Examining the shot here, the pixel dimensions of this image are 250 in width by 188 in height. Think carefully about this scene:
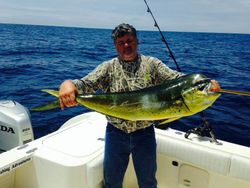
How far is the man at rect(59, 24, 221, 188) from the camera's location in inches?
106

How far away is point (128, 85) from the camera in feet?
9.14

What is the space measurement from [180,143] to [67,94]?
1680 mm

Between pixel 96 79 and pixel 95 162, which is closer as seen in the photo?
pixel 96 79

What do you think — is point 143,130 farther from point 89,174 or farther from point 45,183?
point 45,183

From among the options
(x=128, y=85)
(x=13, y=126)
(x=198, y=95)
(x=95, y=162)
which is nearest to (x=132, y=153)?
(x=95, y=162)

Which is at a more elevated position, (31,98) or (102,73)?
(102,73)

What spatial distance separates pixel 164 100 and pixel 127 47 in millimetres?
726

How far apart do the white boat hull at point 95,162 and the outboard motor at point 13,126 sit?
1.43 m

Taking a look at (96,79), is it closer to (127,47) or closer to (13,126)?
(127,47)

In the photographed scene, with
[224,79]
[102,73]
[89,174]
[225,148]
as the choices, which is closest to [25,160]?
[89,174]

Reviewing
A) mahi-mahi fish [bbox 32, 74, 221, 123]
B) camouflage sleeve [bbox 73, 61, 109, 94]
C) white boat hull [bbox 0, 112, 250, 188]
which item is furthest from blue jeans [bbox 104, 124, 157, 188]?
mahi-mahi fish [bbox 32, 74, 221, 123]

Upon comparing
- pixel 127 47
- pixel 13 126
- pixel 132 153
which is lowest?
pixel 13 126

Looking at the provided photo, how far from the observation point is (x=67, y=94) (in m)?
2.39

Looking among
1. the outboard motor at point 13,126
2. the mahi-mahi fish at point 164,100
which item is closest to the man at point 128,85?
the mahi-mahi fish at point 164,100
